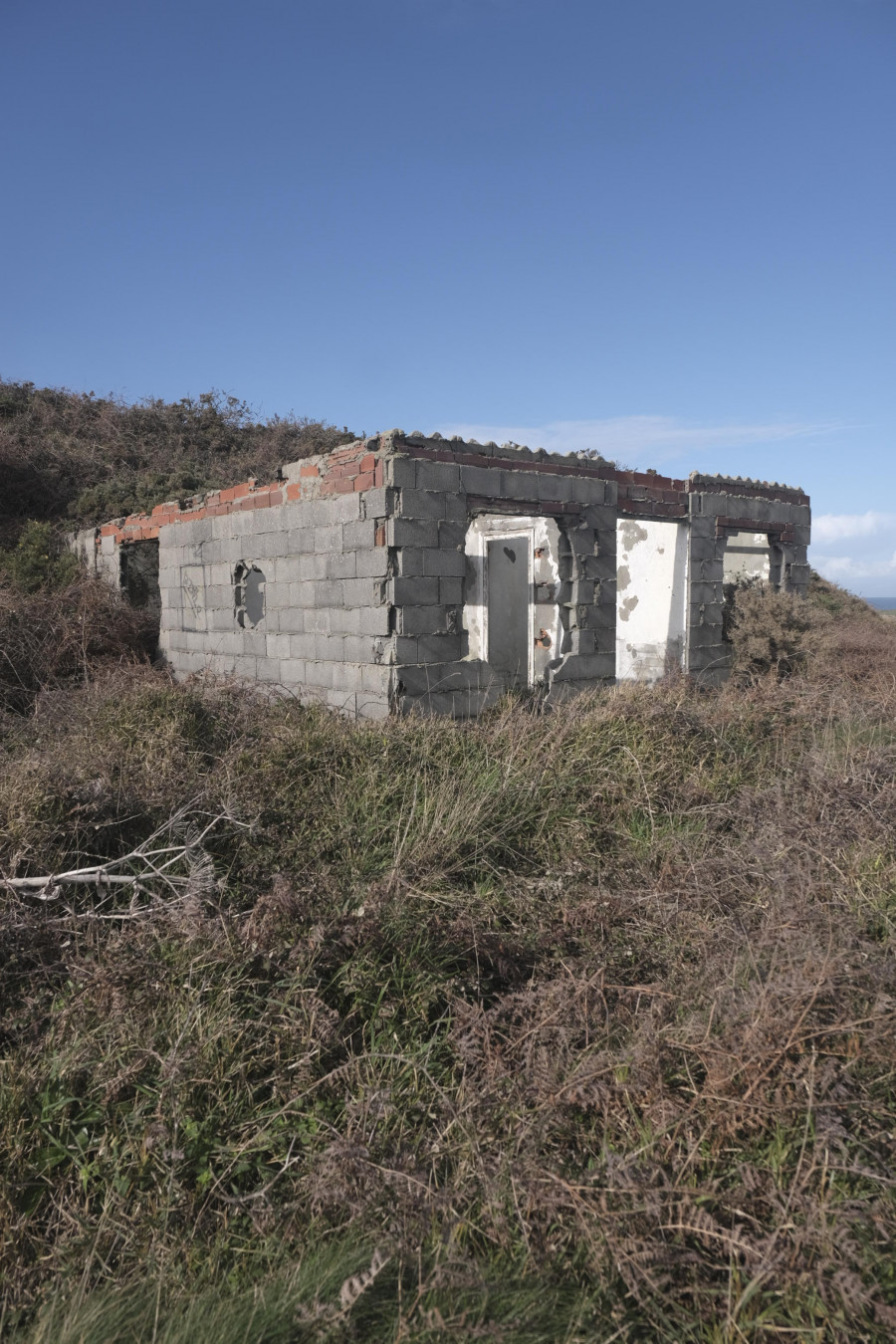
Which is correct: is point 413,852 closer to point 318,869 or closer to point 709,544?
point 318,869

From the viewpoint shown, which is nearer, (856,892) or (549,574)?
(856,892)

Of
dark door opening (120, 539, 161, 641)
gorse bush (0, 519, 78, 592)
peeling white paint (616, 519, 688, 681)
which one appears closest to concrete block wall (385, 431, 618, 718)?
peeling white paint (616, 519, 688, 681)

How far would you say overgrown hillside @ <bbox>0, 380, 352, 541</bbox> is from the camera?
14.2 meters

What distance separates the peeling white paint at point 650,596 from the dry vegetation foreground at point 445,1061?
4905 millimetres

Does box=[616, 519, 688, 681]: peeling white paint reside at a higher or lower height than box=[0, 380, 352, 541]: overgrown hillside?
lower

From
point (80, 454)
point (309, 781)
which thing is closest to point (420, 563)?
point (309, 781)

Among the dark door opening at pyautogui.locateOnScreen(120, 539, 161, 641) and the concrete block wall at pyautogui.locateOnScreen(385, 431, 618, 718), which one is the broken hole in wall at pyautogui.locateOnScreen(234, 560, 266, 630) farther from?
the dark door opening at pyautogui.locateOnScreen(120, 539, 161, 641)

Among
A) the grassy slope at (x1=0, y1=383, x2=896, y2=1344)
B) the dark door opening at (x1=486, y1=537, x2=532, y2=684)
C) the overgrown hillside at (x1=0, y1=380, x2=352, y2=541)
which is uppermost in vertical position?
the overgrown hillside at (x1=0, y1=380, x2=352, y2=541)

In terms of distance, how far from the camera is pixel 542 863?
14.2 ft

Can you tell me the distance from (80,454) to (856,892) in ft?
52.4

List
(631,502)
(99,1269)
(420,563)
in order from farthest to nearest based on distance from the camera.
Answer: (631,502), (420,563), (99,1269)

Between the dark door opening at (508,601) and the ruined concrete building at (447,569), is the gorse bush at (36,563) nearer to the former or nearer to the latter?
the ruined concrete building at (447,569)

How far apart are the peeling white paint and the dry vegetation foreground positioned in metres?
4.91

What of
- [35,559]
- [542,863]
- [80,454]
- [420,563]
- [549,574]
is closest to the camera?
[542,863]
